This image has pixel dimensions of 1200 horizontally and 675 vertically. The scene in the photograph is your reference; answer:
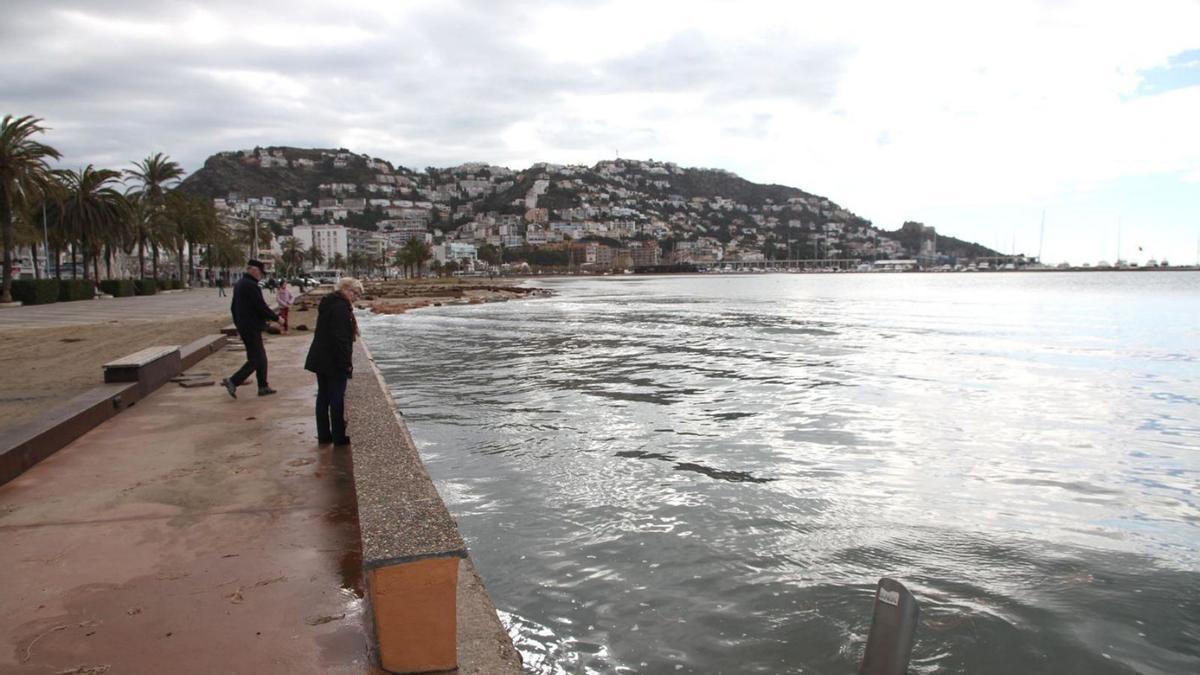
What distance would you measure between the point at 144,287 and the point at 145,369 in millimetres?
51950

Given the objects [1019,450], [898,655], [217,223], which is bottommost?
[1019,450]

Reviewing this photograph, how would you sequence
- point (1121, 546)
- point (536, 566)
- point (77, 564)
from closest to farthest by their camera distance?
point (77, 564), point (536, 566), point (1121, 546)

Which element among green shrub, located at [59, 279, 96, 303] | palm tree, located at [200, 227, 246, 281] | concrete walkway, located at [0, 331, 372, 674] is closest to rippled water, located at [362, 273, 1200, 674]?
concrete walkway, located at [0, 331, 372, 674]

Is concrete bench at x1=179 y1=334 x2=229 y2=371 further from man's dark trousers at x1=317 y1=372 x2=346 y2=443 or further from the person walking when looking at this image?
the person walking

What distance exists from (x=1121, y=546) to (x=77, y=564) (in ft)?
24.3

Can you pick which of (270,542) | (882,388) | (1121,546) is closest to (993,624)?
(1121,546)

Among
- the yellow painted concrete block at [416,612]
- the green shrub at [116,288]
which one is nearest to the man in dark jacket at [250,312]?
the yellow painted concrete block at [416,612]

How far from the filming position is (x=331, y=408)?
699cm

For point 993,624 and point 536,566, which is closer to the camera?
point 993,624

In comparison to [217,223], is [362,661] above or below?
below

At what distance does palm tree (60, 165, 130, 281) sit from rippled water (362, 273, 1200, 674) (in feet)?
135

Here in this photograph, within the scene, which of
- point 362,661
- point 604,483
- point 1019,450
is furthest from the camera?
point 1019,450

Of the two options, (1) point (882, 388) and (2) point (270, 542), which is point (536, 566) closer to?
(2) point (270, 542)

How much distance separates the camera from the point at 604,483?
25.3 ft
